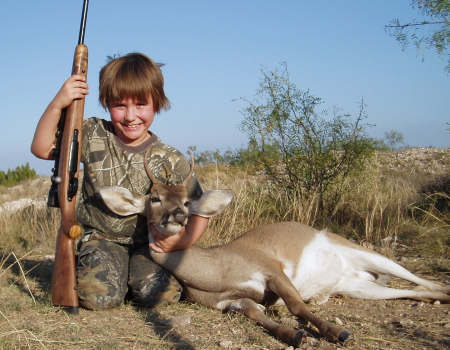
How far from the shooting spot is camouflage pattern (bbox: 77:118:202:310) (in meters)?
4.36

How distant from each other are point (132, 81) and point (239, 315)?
221 centimetres

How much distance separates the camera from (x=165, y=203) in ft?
13.8

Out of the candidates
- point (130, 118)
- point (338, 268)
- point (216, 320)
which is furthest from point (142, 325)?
point (338, 268)

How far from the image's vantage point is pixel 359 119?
7.60 meters

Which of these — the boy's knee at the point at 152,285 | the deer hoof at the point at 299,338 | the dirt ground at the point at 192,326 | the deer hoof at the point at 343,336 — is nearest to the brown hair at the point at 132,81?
the boy's knee at the point at 152,285

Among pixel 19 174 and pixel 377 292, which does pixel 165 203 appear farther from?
pixel 19 174

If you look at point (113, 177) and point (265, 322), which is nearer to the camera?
point (265, 322)

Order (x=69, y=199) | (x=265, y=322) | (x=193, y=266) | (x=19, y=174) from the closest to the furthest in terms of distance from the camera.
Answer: (x=265, y=322) < (x=69, y=199) < (x=193, y=266) < (x=19, y=174)

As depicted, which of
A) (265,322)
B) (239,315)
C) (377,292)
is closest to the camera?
(265,322)

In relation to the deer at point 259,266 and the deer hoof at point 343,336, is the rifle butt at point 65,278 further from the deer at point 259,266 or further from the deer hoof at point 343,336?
the deer hoof at point 343,336

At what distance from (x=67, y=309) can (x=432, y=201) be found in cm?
618

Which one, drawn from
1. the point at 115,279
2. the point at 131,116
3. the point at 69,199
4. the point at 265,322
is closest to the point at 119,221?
the point at 115,279

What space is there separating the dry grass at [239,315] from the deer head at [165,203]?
775 mm

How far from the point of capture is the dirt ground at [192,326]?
3236mm
